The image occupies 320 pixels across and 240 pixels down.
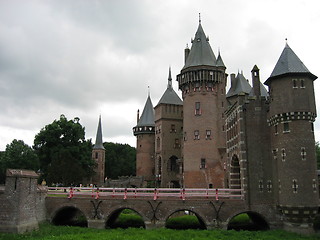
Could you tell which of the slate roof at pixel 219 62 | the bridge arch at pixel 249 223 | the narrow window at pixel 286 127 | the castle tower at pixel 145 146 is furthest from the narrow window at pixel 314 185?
the castle tower at pixel 145 146

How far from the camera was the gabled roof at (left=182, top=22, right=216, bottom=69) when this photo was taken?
4722 centimetres

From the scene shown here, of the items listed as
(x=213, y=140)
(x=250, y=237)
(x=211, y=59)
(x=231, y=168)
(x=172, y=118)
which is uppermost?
(x=211, y=59)

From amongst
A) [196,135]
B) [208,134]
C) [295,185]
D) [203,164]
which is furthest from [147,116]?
[295,185]

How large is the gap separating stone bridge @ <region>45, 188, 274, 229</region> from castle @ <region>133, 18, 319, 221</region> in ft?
5.42

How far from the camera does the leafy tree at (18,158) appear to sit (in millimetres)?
65375

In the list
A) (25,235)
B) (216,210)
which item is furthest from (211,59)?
(25,235)

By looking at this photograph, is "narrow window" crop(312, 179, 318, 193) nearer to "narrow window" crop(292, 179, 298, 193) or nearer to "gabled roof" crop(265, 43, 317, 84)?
"narrow window" crop(292, 179, 298, 193)

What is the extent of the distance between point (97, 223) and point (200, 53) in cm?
2867

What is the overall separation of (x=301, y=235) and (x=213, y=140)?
69.3 ft

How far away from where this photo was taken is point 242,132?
3048 cm

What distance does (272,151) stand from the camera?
29.5m

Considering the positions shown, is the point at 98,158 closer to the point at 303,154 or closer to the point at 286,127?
the point at 286,127

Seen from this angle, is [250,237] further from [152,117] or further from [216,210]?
[152,117]

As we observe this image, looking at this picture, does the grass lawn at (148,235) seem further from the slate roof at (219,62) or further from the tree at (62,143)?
the slate roof at (219,62)
